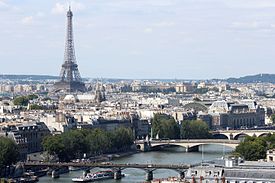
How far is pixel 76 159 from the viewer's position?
52844mm

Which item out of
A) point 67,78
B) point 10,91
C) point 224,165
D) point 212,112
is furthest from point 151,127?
point 10,91

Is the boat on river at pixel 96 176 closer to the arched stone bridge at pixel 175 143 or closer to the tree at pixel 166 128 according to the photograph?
the arched stone bridge at pixel 175 143

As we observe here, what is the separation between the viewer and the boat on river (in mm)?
43562

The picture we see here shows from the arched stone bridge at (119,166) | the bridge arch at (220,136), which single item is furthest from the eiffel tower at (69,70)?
the arched stone bridge at (119,166)

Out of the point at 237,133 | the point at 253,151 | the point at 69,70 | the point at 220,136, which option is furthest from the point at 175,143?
the point at 69,70

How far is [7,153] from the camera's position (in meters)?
44.4

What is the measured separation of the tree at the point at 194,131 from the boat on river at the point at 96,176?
25.9 metres

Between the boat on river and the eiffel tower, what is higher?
the eiffel tower

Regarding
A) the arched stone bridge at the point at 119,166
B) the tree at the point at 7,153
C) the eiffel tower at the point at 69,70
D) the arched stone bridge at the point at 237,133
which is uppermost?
the eiffel tower at the point at 69,70

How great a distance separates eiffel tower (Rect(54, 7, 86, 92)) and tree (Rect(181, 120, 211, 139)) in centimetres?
5688

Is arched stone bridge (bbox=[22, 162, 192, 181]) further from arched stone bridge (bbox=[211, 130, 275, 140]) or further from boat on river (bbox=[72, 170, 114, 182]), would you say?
arched stone bridge (bbox=[211, 130, 275, 140])

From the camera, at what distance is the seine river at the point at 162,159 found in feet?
147

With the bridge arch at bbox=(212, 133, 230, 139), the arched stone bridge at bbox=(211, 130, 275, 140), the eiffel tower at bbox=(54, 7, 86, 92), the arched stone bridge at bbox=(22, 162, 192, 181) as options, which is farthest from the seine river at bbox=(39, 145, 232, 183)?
the eiffel tower at bbox=(54, 7, 86, 92)

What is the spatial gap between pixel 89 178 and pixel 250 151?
764 centimetres
